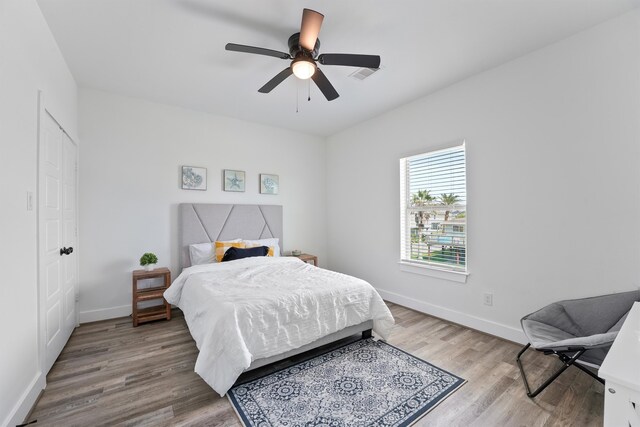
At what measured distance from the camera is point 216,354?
192cm

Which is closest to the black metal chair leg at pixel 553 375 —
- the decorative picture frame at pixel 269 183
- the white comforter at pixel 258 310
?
the white comforter at pixel 258 310

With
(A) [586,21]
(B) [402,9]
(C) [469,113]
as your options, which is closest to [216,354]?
(B) [402,9]

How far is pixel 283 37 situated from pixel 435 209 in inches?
102

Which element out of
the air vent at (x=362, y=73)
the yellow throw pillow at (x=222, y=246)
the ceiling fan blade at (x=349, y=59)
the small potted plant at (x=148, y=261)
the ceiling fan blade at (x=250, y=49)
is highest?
the air vent at (x=362, y=73)

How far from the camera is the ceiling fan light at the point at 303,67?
2160mm

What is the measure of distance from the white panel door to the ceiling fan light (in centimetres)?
192

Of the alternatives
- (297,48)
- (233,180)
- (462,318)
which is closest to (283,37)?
(297,48)

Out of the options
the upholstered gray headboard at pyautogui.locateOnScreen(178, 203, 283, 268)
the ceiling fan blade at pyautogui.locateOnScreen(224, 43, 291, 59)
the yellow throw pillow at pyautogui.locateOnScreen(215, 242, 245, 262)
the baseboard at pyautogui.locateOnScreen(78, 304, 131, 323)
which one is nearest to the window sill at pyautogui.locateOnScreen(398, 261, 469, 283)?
the upholstered gray headboard at pyautogui.locateOnScreen(178, 203, 283, 268)

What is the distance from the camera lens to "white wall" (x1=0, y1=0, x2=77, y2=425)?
1.51 metres

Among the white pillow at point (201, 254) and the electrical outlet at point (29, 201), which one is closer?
the electrical outlet at point (29, 201)

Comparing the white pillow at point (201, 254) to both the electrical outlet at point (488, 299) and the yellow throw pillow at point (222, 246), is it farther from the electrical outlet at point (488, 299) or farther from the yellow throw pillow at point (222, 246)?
the electrical outlet at point (488, 299)

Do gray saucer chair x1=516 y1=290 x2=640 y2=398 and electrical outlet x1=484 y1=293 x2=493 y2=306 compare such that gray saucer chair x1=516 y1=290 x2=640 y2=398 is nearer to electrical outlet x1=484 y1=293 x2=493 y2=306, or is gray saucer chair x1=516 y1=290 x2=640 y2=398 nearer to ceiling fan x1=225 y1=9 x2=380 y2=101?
electrical outlet x1=484 y1=293 x2=493 y2=306

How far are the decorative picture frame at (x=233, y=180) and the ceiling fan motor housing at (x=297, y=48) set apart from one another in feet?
7.70

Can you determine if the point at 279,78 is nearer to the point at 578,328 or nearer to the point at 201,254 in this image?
the point at 201,254
